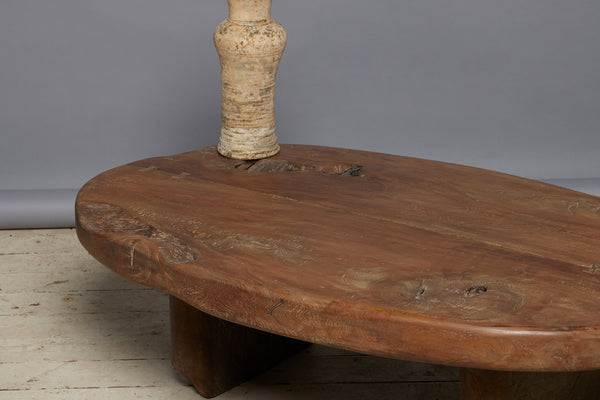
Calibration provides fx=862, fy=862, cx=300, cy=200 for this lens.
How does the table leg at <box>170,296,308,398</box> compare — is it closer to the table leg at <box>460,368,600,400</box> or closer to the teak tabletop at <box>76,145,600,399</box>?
the teak tabletop at <box>76,145,600,399</box>

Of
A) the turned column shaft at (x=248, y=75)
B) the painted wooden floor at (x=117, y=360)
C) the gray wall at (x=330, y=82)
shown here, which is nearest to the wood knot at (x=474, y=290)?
the painted wooden floor at (x=117, y=360)

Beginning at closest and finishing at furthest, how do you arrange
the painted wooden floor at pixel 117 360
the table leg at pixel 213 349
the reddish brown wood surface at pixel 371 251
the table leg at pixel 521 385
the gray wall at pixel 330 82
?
1. the reddish brown wood surface at pixel 371 251
2. the table leg at pixel 521 385
3. the table leg at pixel 213 349
4. the painted wooden floor at pixel 117 360
5. the gray wall at pixel 330 82

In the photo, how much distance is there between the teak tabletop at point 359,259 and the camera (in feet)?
4.14

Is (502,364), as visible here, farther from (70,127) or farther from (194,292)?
(70,127)

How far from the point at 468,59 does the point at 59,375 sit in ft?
5.67

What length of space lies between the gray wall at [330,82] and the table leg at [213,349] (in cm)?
116

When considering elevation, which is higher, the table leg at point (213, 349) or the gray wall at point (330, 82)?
the gray wall at point (330, 82)

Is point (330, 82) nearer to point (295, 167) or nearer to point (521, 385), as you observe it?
point (295, 167)

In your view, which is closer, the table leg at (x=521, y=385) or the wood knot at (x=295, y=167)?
the table leg at (x=521, y=385)

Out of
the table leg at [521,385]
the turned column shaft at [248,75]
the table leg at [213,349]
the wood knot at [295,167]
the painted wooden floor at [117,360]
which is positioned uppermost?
the turned column shaft at [248,75]

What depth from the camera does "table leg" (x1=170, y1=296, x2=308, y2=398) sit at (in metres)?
1.85

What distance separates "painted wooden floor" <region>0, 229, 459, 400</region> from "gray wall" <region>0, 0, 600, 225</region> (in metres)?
0.61

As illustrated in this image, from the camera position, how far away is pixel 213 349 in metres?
1.88

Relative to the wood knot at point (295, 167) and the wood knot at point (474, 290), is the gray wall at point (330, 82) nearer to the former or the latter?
the wood knot at point (295, 167)
